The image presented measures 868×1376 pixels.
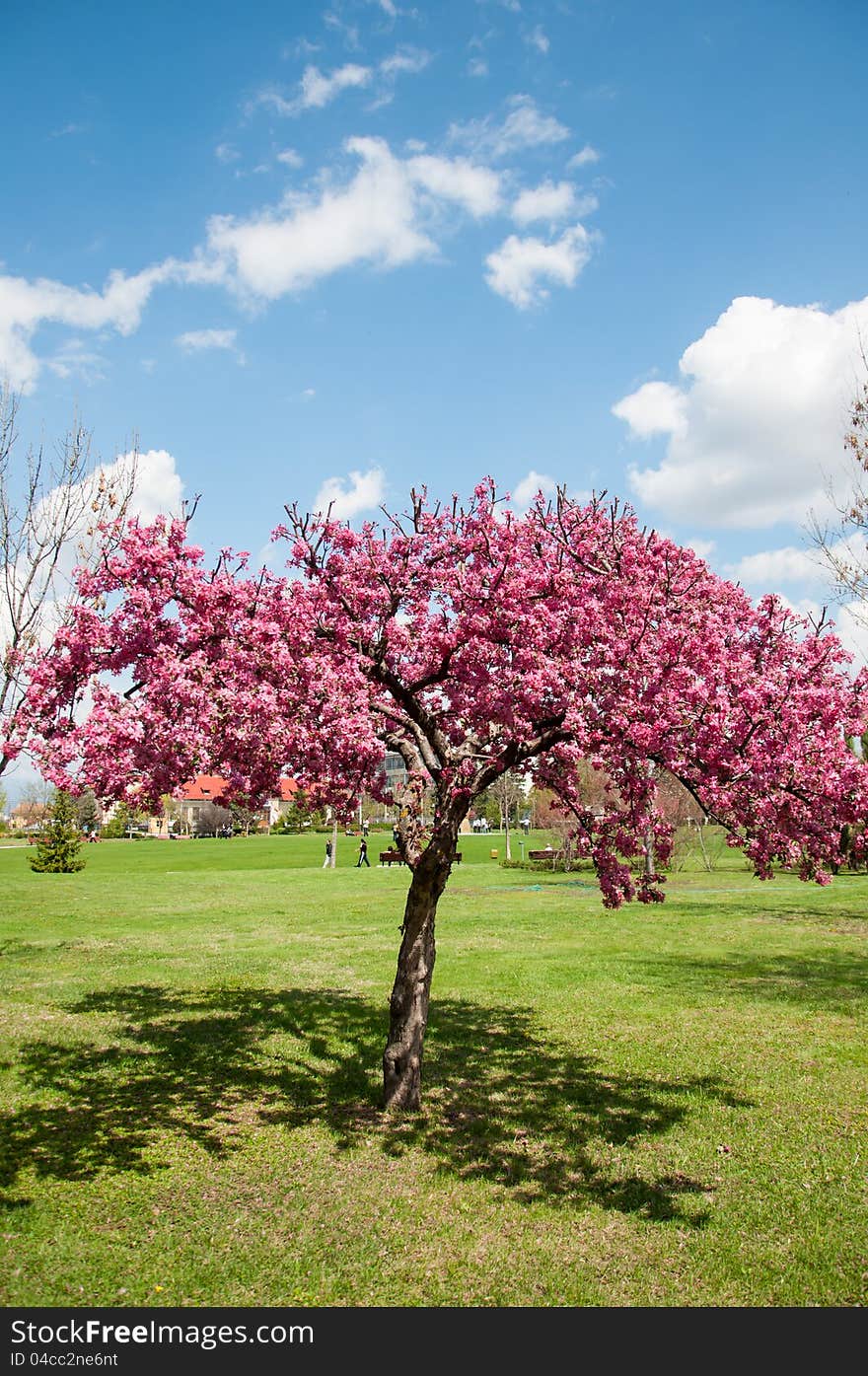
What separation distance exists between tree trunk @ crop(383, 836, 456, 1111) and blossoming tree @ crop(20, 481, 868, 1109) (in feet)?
0.09

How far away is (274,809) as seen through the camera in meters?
120

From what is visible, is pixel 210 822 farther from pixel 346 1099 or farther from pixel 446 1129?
pixel 446 1129

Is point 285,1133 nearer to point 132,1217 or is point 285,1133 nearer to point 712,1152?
point 132,1217

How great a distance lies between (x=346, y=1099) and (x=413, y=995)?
1768 mm

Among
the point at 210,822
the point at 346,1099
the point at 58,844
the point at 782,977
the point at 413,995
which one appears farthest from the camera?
the point at 210,822

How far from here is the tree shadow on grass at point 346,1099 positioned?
28.6 ft

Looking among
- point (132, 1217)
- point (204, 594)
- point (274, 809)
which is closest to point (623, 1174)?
point (132, 1217)

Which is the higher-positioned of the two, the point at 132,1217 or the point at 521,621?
the point at 521,621

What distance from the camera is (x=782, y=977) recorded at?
59.2 ft

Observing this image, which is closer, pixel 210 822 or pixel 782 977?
pixel 782 977

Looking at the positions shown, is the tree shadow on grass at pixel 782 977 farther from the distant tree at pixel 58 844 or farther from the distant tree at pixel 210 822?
the distant tree at pixel 210 822

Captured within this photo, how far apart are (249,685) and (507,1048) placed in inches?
297

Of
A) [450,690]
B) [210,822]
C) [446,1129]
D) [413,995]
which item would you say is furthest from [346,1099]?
[210,822]

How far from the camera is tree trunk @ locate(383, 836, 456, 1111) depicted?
10.3 m
